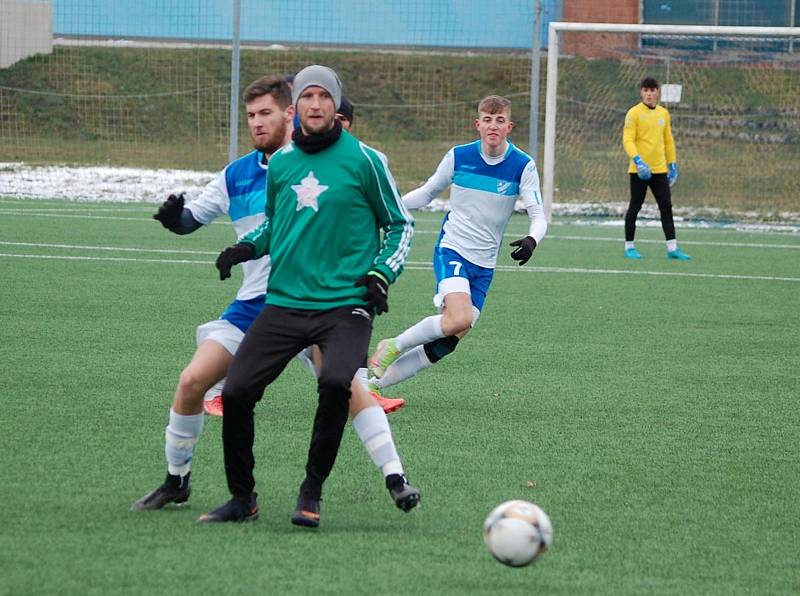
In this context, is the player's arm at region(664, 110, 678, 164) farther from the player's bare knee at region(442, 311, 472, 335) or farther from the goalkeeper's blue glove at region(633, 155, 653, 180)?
the player's bare knee at region(442, 311, 472, 335)

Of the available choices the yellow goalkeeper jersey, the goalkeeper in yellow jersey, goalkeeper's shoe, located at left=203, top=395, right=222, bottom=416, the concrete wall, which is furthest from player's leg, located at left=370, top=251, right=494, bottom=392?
the concrete wall

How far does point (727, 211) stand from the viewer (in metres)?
21.4

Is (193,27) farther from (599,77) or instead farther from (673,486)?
(673,486)

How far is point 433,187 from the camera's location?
8.09 meters

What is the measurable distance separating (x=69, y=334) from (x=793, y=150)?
16861 mm

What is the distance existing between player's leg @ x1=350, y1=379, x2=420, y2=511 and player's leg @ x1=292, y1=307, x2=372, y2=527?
0.18 metres

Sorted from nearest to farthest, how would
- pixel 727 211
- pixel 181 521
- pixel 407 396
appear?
1. pixel 181 521
2. pixel 407 396
3. pixel 727 211

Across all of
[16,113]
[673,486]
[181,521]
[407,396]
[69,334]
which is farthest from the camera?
[16,113]

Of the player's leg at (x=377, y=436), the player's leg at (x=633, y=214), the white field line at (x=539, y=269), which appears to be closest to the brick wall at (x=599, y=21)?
the player's leg at (x=633, y=214)

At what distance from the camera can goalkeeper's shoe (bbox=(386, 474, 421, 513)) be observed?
5059 millimetres

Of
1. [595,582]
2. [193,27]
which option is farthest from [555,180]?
[595,582]

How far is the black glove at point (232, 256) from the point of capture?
505cm

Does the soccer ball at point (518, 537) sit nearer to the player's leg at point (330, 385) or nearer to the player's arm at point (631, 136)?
the player's leg at point (330, 385)

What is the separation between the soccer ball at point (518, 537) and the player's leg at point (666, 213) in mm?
11006
